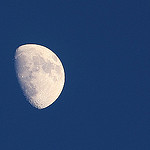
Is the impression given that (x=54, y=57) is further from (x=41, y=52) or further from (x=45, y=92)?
(x=45, y=92)

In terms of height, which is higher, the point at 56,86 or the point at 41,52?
the point at 41,52

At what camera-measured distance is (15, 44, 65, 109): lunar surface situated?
27.0m

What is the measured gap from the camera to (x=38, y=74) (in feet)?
88.6

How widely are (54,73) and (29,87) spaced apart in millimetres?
2432

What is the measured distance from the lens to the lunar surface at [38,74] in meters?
27.0

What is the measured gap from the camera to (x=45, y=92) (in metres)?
27.7

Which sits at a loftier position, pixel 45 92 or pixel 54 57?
pixel 54 57

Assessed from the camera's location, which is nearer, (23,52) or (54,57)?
(23,52)

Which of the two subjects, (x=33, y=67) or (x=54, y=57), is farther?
(x=54, y=57)

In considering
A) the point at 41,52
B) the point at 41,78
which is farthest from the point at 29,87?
the point at 41,52

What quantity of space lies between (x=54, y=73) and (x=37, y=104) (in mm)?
2759

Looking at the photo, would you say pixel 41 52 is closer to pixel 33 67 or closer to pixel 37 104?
pixel 33 67

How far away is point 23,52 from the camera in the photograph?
1085 inches

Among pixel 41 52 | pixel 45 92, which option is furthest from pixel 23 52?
pixel 45 92
